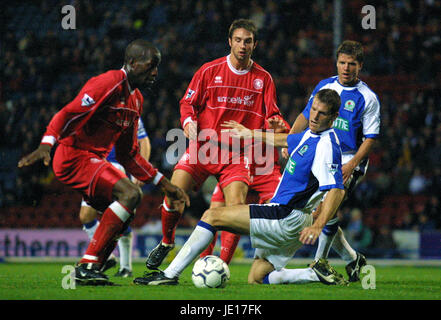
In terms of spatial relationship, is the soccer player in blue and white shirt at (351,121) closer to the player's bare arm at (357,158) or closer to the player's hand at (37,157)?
the player's bare arm at (357,158)

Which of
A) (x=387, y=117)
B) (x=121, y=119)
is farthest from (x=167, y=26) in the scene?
(x=121, y=119)

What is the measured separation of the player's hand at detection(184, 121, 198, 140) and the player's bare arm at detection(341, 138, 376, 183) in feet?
5.44

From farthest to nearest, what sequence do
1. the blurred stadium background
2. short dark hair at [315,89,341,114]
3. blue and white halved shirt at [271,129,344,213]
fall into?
the blurred stadium background < short dark hair at [315,89,341,114] < blue and white halved shirt at [271,129,344,213]

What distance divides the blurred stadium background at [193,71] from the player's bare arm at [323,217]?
27.4 ft

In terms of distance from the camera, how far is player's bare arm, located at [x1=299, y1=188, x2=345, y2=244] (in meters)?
5.91

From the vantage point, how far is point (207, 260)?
6.46m

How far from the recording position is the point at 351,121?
8.00m

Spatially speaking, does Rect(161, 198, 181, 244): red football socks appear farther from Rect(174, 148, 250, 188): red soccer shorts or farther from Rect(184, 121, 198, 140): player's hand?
Rect(184, 121, 198, 140): player's hand

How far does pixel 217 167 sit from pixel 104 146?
59.3 inches

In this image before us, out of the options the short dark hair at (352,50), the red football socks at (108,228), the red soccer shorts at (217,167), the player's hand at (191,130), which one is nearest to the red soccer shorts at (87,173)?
the red football socks at (108,228)

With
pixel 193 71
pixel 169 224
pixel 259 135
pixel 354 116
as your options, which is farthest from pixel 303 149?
pixel 193 71

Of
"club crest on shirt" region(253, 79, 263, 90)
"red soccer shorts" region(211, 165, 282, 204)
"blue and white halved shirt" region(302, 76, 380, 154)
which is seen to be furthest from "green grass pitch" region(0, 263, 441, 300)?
"club crest on shirt" region(253, 79, 263, 90)

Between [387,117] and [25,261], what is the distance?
30.8ft

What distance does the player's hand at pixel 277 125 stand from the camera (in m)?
7.54
